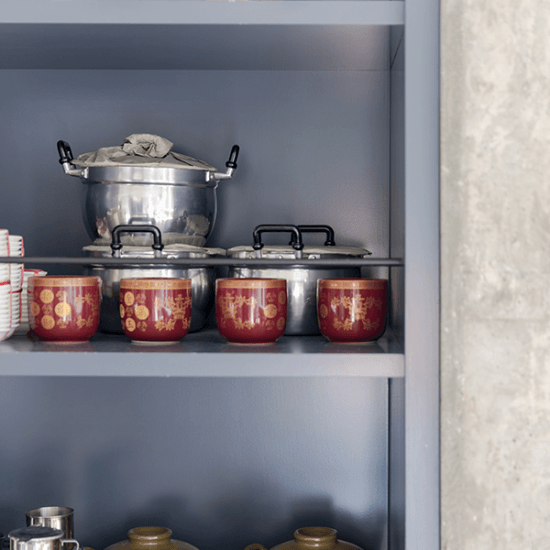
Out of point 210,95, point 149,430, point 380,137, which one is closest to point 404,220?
point 380,137

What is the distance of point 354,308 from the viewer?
3.39 ft

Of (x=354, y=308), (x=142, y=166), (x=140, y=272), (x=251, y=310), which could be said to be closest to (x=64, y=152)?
(x=142, y=166)

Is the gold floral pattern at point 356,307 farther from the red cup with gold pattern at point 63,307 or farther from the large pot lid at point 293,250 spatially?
the red cup with gold pattern at point 63,307

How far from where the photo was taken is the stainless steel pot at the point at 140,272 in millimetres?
1116

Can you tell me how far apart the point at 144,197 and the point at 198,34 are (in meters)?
0.30

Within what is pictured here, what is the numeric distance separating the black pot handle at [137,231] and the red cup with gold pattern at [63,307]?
0.06m

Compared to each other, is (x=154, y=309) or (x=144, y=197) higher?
(x=144, y=197)

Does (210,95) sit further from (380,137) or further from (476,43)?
(476,43)

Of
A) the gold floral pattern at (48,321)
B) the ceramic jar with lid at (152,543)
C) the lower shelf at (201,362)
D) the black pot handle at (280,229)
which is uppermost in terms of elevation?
the black pot handle at (280,229)

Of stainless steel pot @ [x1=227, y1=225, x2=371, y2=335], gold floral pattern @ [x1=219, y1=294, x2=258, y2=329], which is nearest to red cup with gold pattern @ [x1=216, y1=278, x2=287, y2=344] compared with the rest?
gold floral pattern @ [x1=219, y1=294, x2=258, y2=329]

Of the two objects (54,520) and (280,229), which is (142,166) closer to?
(280,229)

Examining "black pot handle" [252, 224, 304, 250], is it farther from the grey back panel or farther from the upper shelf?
the grey back panel

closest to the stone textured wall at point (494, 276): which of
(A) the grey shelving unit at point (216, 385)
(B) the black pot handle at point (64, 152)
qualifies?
(A) the grey shelving unit at point (216, 385)

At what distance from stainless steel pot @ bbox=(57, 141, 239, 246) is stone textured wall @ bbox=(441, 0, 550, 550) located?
1.57 ft
